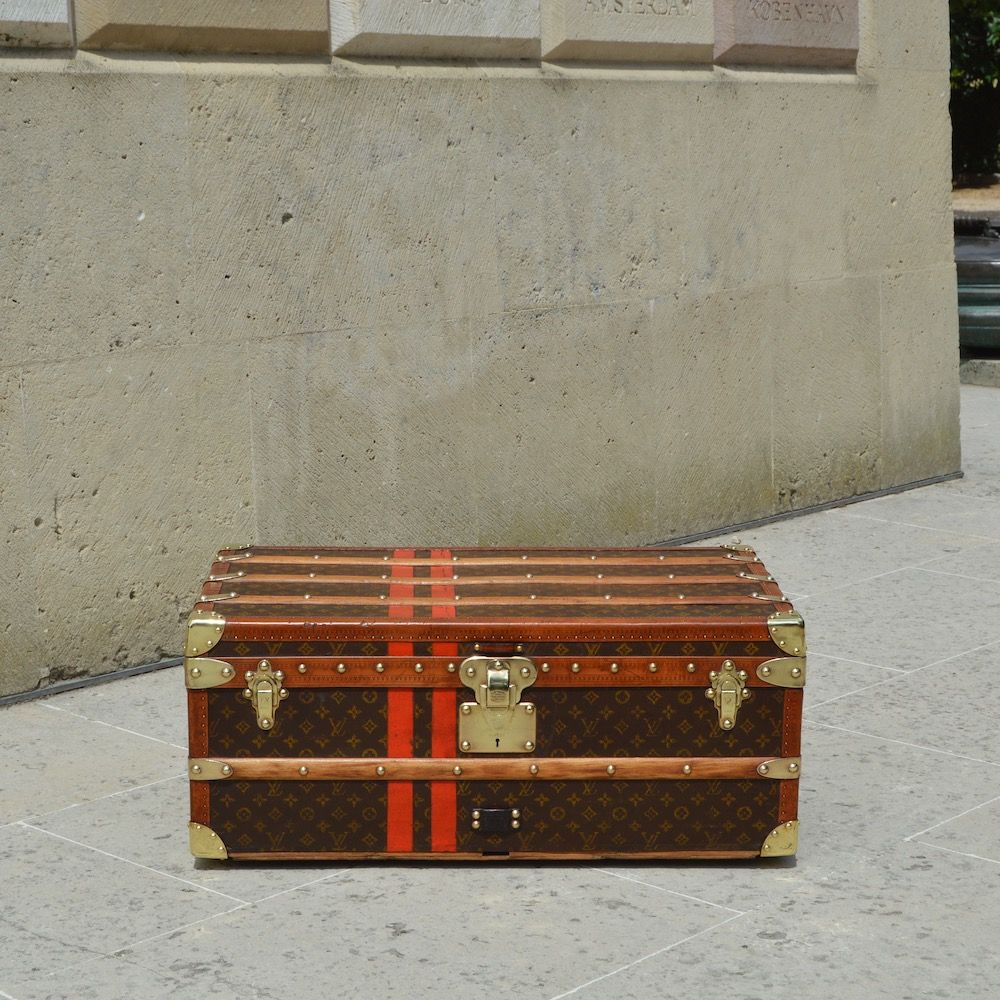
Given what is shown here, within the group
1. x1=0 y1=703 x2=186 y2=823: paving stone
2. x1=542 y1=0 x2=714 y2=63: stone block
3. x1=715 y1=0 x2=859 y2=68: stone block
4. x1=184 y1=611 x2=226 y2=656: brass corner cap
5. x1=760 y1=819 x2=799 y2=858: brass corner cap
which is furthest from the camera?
x1=715 y1=0 x2=859 y2=68: stone block

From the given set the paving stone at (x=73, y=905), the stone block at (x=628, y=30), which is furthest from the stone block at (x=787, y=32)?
the paving stone at (x=73, y=905)

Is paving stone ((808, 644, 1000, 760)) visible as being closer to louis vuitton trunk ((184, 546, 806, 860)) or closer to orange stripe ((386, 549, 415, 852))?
louis vuitton trunk ((184, 546, 806, 860))

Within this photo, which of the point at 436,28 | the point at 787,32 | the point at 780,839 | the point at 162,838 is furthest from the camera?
the point at 787,32

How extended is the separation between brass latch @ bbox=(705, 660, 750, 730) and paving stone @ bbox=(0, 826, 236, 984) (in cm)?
113

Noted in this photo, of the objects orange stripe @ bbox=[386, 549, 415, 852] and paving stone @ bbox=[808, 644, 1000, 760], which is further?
paving stone @ bbox=[808, 644, 1000, 760]

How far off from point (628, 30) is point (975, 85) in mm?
19487

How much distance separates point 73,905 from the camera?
141 inches

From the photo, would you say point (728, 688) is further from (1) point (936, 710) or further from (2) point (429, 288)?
(2) point (429, 288)

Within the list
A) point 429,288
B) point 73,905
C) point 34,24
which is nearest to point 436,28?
point 429,288

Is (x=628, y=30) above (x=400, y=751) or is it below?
above

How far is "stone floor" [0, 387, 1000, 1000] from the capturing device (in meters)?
3.25

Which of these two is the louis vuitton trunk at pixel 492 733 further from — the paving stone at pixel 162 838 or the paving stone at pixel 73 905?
the paving stone at pixel 73 905

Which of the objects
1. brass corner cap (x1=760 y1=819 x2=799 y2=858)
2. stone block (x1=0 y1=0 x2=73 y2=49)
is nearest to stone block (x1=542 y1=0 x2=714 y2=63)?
stone block (x1=0 y1=0 x2=73 y2=49)

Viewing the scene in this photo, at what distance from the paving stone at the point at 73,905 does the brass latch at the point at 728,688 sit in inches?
44.6
